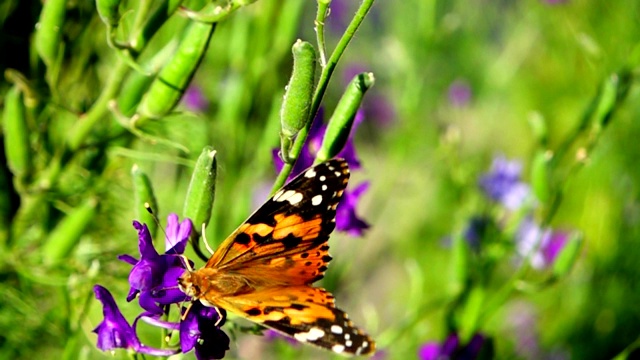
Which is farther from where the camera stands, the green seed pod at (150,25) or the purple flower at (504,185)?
the purple flower at (504,185)

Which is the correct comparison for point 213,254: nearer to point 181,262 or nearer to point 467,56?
point 181,262

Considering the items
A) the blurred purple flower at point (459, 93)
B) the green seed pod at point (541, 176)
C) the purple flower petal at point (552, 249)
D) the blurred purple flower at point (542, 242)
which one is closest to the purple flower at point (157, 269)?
the green seed pod at point (541, 176)

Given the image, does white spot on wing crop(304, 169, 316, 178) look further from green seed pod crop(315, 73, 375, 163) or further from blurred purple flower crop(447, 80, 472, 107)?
blurred purple flower crop(447, 80, 472, 107)

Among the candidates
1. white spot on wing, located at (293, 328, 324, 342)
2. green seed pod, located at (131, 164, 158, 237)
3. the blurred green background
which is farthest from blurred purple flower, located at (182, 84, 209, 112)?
white spot on wing, located at (293, 328, 324, 342)

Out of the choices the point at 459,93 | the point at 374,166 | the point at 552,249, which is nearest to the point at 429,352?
the point at 552,249

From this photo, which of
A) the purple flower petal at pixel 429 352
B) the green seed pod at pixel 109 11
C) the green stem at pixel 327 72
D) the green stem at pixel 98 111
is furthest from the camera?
the purple flower petal at pixel 429 352

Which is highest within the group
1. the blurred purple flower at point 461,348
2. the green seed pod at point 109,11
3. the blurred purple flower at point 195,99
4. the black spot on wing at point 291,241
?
the blurred purple flower at point 195,99

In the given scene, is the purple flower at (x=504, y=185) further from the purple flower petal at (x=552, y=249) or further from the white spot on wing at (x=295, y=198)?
the white spot on wing at (x=295, y=198)
